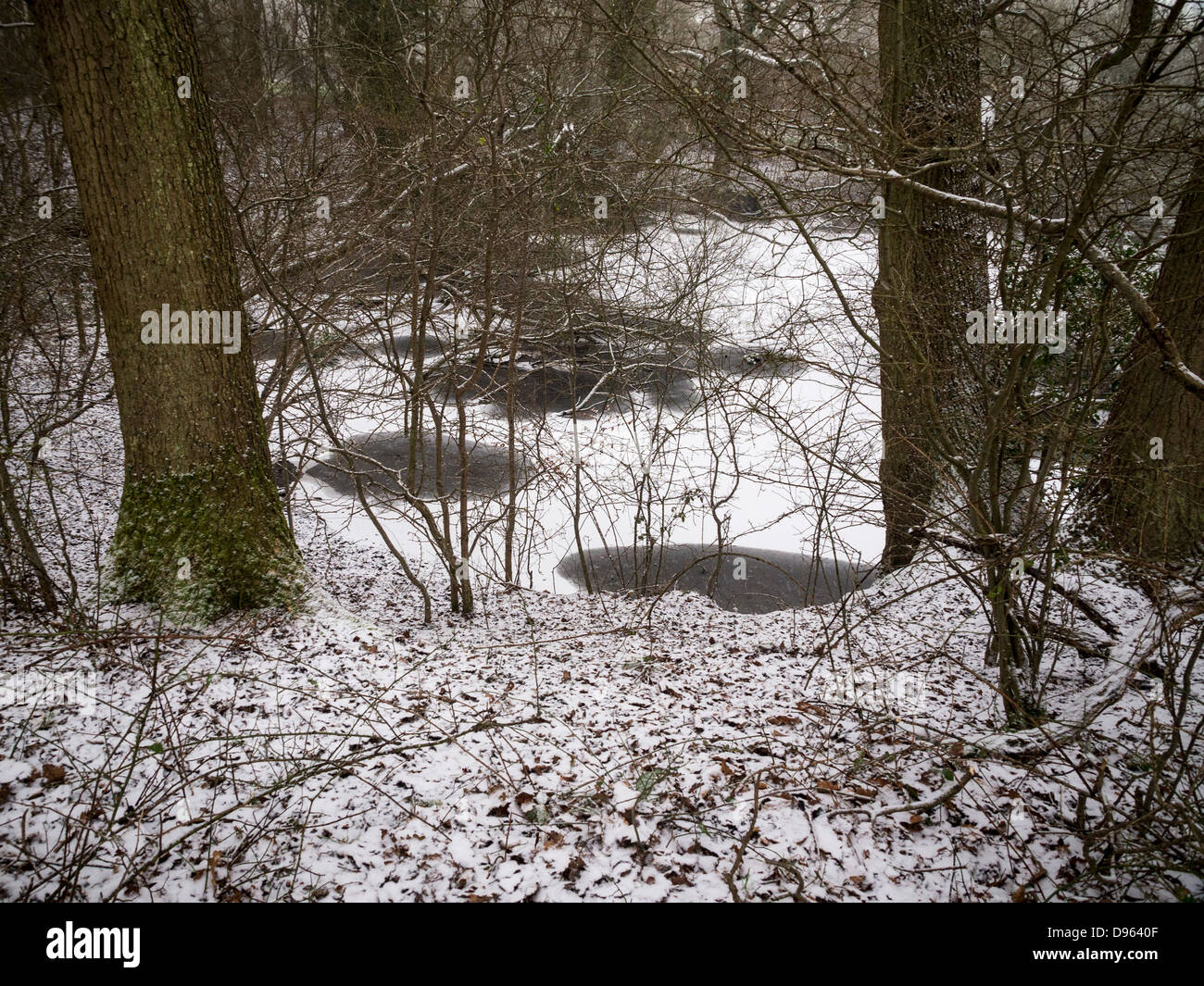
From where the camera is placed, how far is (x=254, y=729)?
3197mm

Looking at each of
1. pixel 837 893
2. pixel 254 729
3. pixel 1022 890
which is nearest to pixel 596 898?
pixel 837 893

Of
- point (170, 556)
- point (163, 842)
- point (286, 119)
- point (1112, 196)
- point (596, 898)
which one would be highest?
point (286, 119)

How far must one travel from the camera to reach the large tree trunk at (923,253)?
13.0 ft

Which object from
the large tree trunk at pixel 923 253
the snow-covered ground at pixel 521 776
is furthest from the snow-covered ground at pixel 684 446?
the snow-covered ground at pixel 521 776

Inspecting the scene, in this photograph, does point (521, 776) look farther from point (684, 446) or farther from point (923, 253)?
point (684, 446)

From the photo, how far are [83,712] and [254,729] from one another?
2.61 feet

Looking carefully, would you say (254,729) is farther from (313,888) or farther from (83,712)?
(313,888)

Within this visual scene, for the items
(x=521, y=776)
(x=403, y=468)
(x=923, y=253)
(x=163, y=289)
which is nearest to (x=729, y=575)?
(x=923, y=253)

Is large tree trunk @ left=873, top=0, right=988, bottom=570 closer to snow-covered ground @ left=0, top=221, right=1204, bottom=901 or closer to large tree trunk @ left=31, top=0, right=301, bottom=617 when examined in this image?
snow-covered ground @ left=0, top=221, right=1204, bottom=901

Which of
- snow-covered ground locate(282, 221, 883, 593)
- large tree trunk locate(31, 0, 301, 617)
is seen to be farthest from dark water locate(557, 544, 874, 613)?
large tree trunk locate(31, 0, 301, 617)

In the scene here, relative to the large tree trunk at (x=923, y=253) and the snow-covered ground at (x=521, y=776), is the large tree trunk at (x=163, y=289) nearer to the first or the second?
the snow-covered ground at (x=521, y=776)

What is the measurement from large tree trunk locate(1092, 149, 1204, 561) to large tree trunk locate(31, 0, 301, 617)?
5.21m

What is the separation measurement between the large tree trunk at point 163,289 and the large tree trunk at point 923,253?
12.6 ft

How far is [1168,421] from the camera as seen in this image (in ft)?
15.6
